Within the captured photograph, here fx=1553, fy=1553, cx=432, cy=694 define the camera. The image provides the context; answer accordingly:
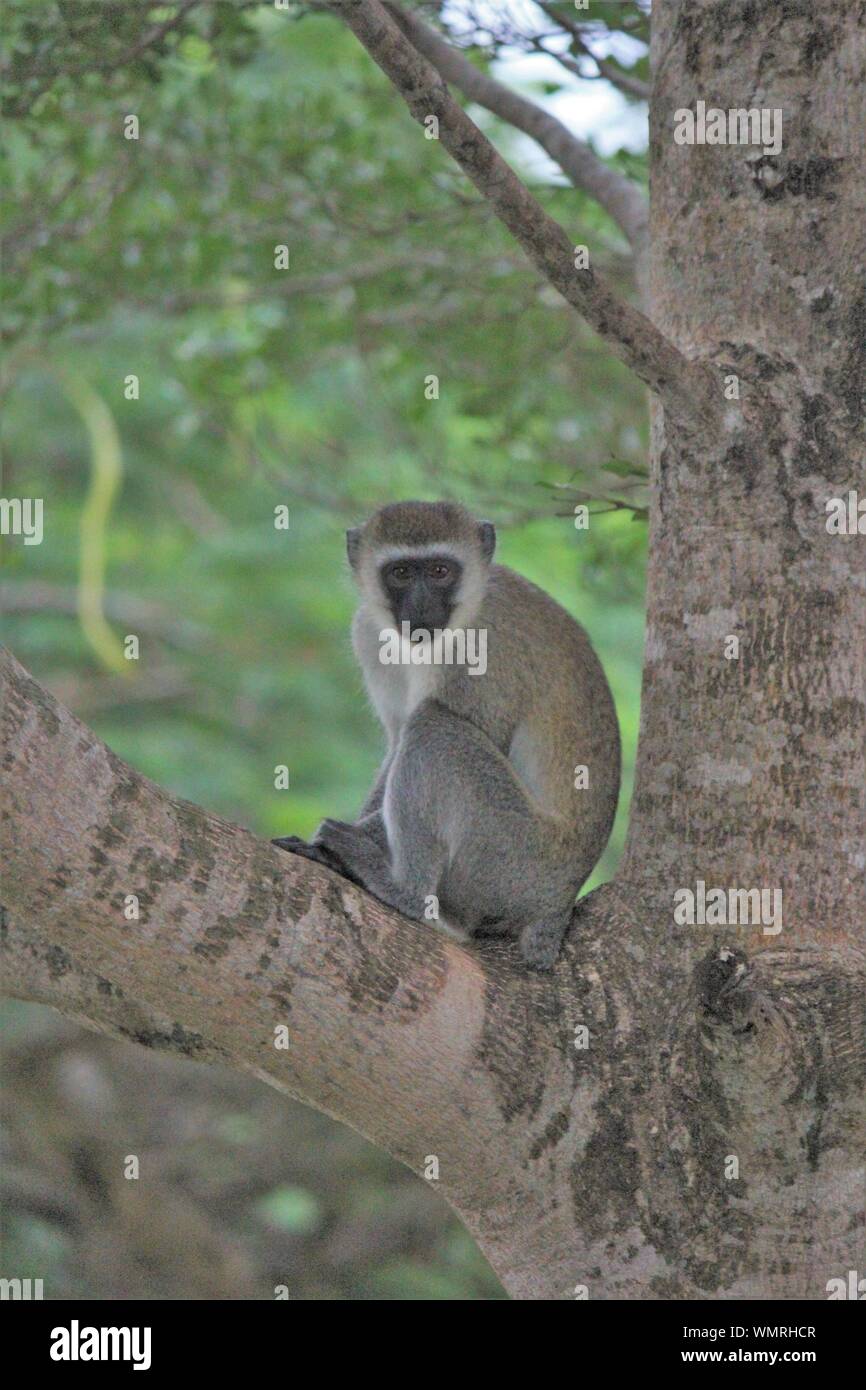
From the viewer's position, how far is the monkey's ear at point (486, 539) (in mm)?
5680

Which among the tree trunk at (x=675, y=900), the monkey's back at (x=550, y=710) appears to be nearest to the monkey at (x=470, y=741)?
the monkey's back at (x=550, y=710)

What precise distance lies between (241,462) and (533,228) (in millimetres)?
6576

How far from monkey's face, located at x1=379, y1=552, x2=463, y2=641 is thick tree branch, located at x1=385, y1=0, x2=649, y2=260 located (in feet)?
4.33

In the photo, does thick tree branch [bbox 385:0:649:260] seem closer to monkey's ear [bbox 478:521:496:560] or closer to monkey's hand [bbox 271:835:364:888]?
monkey's ear [bbox 478:521:496:560]

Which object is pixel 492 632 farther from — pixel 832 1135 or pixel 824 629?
pixel 832 1135

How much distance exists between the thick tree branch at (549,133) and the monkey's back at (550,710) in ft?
4.67

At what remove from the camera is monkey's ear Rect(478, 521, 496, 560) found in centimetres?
568

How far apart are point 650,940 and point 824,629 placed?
2.95ft

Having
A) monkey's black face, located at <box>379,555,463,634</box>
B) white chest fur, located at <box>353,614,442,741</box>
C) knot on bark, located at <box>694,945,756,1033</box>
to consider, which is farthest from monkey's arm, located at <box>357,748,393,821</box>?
knot on bark, located at <box>694,945,756,1033</box>

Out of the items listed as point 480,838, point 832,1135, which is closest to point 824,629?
point 832,1135

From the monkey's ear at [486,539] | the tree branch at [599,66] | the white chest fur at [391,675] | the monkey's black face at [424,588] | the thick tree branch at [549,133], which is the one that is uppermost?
the tree branch at [599,66]

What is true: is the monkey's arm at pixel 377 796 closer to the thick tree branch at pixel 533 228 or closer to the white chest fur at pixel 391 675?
the white chest fur at pixel 391 675

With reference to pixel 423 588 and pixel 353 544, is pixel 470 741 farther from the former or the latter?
pixel 353 544

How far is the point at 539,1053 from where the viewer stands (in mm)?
3635
